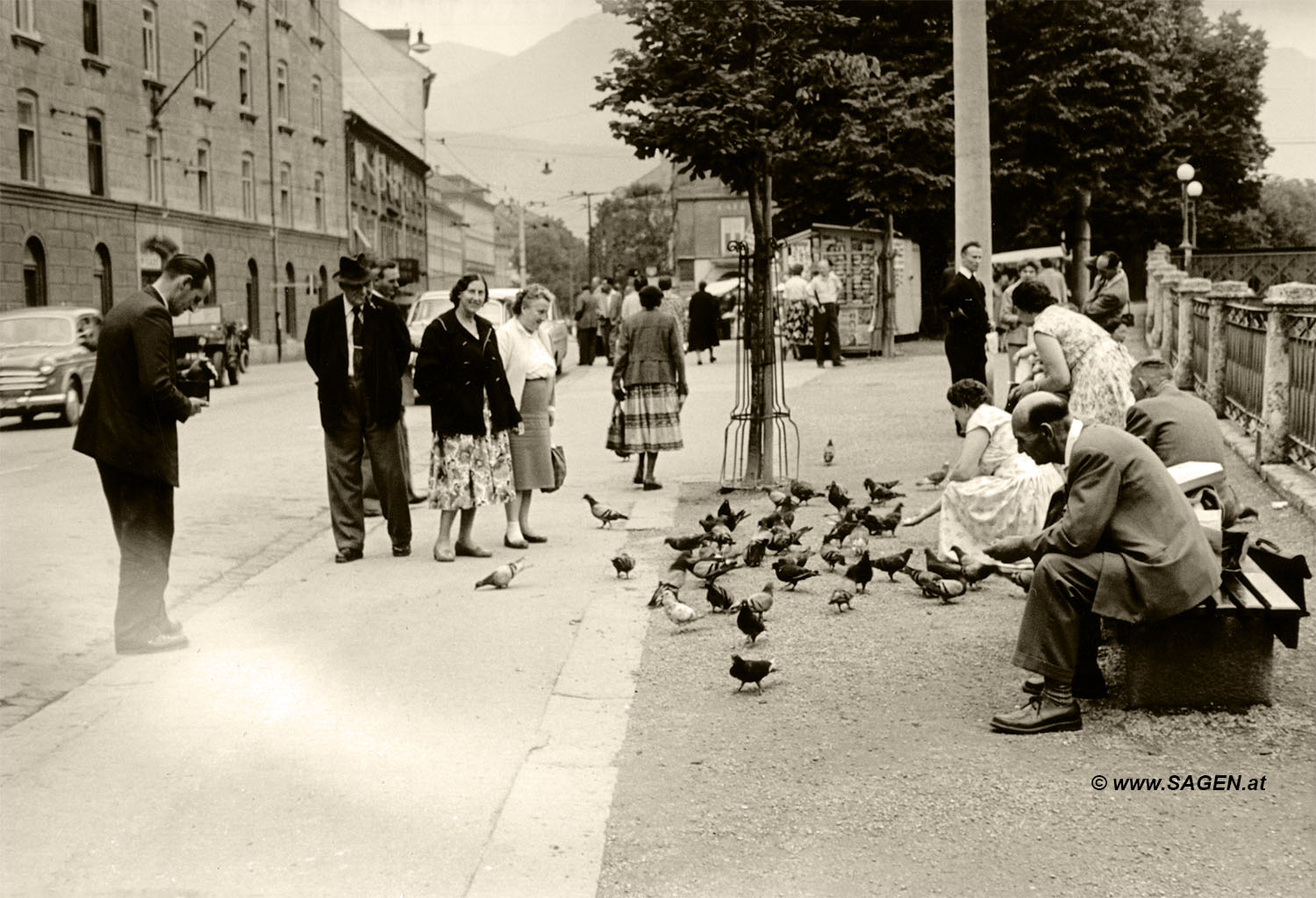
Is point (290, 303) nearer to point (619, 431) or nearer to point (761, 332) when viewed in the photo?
point (619, 431)

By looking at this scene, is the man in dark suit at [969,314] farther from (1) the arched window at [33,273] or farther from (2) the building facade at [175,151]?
(1) the arched window at [33,273]

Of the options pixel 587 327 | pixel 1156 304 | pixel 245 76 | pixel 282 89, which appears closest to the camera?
pixel 1156 304

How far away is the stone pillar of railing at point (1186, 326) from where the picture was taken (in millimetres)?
20219

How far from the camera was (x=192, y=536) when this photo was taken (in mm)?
11430

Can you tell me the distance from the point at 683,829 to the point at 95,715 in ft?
9.09

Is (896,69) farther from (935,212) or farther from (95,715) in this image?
(95,715)

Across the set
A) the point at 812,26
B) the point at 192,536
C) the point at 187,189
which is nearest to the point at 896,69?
the point at 187,189

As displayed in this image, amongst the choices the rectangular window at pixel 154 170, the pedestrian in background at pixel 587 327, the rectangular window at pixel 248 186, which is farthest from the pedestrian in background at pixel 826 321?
the rectangular window at pixel 248 186

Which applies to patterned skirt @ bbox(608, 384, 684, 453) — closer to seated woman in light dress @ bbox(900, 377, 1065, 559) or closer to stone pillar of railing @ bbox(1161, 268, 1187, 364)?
seated woman in light dress @ bbox(900, 377, 1065, 559)

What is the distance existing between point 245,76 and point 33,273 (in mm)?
15806

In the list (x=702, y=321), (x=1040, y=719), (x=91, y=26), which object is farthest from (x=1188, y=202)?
(x=1040, y=719)

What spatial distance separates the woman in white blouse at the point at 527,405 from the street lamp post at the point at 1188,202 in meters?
34.2

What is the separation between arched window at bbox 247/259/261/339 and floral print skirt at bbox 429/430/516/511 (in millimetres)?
42098

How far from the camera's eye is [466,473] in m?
10.0
